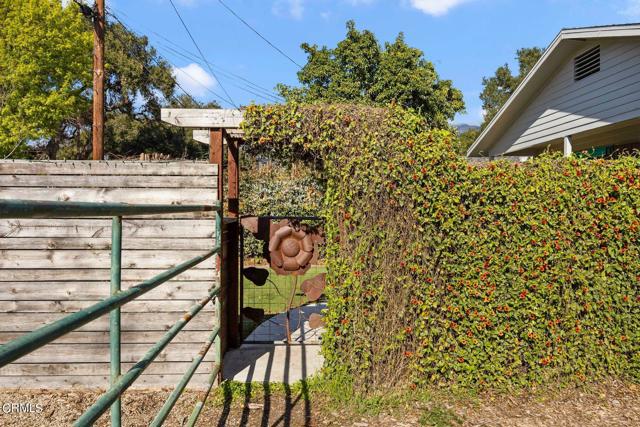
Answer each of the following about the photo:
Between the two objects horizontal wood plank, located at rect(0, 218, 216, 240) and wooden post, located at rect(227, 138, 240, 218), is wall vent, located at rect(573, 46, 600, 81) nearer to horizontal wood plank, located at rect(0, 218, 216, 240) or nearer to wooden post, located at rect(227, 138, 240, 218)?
wooden post, located at rect(227, 138, 240, 218)

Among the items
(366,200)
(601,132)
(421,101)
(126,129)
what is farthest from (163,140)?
(366,200)

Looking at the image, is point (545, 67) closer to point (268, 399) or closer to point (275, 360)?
point (275, 360)

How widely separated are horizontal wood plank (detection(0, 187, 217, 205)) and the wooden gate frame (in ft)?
0.76

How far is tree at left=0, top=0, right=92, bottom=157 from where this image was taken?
19.6 metres

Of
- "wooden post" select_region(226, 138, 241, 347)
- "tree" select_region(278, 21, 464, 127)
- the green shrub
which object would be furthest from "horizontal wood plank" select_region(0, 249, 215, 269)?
"tree" select_region(278, 21, 464, 127)

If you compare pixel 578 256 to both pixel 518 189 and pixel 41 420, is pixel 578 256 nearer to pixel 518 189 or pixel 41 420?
pixel 518 189

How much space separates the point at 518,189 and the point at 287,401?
2653 mm

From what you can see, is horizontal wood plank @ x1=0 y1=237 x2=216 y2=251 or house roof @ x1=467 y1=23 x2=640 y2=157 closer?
horizontal wood plank @ x1=0 y1=237 x2=216 y2=251

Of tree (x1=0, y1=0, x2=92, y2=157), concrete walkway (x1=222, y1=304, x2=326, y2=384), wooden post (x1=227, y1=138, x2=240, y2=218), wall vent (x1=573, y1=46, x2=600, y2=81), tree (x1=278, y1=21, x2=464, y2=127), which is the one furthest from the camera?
tree (x1=0, y1=0, x2=92, y2=157)

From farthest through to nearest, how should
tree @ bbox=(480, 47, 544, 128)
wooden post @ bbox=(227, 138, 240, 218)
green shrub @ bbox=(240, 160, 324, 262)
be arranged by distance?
tree @ bbox=(480, 47, 544, 128), green shrub @ bbox=(240, 160, 324, 262), wooden post @ bbox=(227, 138, 240, 218)

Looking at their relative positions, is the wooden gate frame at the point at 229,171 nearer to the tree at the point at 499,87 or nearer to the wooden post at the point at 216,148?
the wooden post at the point at 216,148

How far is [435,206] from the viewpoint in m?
3.48

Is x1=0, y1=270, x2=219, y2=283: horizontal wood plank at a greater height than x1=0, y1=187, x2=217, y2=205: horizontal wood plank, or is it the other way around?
x1=0, y1=187, x2=217, y2=205: horizontal wood plank

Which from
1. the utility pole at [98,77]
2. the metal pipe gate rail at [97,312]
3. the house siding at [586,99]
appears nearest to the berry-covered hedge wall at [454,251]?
the metal pipe gate rail at [97,312]
